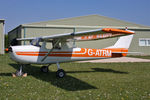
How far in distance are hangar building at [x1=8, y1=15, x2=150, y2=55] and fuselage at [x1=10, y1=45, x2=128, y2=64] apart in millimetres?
13132

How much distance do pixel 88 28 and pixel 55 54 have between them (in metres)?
15.8

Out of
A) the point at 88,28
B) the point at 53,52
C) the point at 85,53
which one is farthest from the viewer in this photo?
the point at 88,28

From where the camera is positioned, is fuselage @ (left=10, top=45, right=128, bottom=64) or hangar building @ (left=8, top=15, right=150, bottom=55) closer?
fuselage @ (left=10, top=45, right=128, bottom=64)

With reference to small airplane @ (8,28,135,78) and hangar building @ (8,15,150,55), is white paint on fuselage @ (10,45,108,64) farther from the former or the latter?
hangar building @ (8,15,150,55)

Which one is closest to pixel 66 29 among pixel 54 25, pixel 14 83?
pixel 54 25

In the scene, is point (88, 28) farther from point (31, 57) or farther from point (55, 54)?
point (31, 57)

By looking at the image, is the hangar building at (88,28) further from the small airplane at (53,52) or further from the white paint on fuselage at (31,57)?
the white paint on fuselage at (31,57)

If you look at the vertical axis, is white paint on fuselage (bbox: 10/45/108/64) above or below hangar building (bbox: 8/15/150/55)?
below

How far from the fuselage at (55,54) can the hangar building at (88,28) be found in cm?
1313

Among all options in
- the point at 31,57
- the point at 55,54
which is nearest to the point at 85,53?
the point at 55,54

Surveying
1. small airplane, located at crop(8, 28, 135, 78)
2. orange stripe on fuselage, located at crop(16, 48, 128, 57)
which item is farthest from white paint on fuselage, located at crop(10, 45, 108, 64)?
orange stripe on fuselage, located at crop(16, 48, 128, 57)

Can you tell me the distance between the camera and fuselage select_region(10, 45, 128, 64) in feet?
26.5

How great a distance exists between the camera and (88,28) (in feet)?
79.5

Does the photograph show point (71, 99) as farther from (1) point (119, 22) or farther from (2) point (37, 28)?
(1) point (119, 22)
